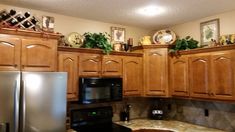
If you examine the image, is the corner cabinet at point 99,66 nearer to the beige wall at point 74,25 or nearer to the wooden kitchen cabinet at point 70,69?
the wooden kitchen cabinet at point 70,69

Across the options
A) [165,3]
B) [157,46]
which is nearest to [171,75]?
[157,46]

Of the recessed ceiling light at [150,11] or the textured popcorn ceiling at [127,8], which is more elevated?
the textured popcorn ceiling at [127,8]

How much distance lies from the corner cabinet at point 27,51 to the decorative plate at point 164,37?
6.34 ft

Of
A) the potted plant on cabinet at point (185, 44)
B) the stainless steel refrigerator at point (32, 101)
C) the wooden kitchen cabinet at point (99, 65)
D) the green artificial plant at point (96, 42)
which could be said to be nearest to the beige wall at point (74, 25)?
the green artificial plant at point (96, 42)

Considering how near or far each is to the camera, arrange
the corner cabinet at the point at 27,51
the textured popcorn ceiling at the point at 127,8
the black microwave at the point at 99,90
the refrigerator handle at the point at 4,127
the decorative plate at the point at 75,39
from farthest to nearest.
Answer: the decorative plate at the point at 75,39 < the black microwave at the point at 99,90 < the textured popcorn ceiling at the point at 127,8 < the corner cabinet at the point at 27,51 < the refrigerator handle at the point at 4,127

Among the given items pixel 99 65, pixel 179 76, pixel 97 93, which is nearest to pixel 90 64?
pixel 99 65

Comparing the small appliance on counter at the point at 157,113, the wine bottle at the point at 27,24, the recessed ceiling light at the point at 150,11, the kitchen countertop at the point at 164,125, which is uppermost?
the recessed ceiling light at the point at 150,11

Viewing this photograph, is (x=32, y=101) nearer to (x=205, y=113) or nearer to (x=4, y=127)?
(x=4, y=127)

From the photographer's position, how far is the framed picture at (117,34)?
407 centimetres

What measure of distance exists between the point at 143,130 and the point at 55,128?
1.41 meters

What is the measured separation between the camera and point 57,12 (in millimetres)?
3402

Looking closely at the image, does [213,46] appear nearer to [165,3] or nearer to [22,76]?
[165,3]

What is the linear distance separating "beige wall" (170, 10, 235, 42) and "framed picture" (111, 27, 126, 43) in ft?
3.14

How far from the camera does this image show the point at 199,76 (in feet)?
11.1
